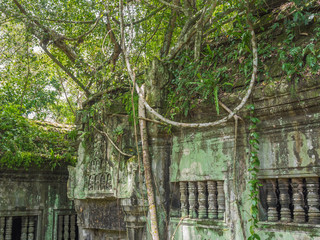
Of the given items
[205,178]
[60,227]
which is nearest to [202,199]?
[205,178]

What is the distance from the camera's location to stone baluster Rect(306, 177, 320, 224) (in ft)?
8.43

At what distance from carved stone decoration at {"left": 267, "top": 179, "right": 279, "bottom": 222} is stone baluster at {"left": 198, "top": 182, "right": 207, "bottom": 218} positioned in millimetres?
689

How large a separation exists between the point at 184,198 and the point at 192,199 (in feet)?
0.41

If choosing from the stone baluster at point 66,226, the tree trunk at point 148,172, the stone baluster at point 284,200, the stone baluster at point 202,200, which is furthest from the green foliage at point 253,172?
the stone baluster at point 66,226

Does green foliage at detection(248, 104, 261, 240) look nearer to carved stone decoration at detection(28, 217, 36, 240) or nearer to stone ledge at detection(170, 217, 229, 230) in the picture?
stone ledge at detection(170, 217, 229, 230)

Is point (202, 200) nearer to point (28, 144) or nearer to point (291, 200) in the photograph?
point (291, 200)

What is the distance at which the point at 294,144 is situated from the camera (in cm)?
271

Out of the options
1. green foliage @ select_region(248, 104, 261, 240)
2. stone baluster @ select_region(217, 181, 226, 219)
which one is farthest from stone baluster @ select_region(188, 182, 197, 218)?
green foliage @ select_region(248, 104, 261, 240)

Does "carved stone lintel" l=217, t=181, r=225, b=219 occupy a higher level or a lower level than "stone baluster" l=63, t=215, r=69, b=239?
higher

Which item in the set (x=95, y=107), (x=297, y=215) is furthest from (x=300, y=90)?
(x=95, y=107)

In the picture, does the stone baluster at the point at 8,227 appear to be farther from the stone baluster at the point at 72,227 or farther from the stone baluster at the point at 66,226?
the stone baluster at the point at 72,227

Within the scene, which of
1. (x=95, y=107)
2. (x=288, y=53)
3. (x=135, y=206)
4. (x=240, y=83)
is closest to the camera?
(x=288, y=53)

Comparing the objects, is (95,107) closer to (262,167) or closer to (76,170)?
(76,170)

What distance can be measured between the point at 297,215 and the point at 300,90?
1006mm
